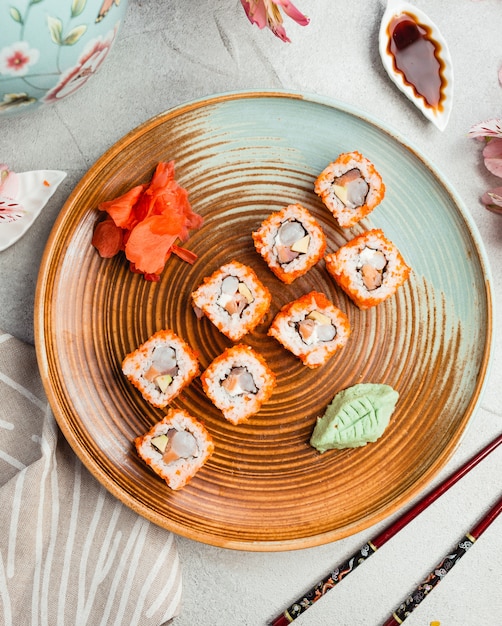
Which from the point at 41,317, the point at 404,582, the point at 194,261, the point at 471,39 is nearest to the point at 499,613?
the point at 404,582

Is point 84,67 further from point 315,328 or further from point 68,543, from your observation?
point 68,543

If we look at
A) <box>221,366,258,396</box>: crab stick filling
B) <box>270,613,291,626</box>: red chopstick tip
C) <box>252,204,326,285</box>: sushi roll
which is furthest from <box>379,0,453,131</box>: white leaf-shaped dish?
<box>270,613,291,626</box>: red chopstick tip

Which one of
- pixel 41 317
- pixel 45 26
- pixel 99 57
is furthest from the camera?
pixel 41 317

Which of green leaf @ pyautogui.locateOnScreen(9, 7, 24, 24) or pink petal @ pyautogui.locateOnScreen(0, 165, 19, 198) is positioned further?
pink petal @ pyautogui.locateOnScreen(0, 165, 19, 198)

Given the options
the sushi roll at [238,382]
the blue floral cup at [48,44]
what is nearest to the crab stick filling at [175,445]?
the sushi roll at [238,382]

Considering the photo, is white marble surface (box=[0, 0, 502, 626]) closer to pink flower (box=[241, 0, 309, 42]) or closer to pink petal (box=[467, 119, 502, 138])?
pink petal (box=[467, 119, 502, 138])

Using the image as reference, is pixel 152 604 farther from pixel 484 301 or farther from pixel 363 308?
pixel 484 301
